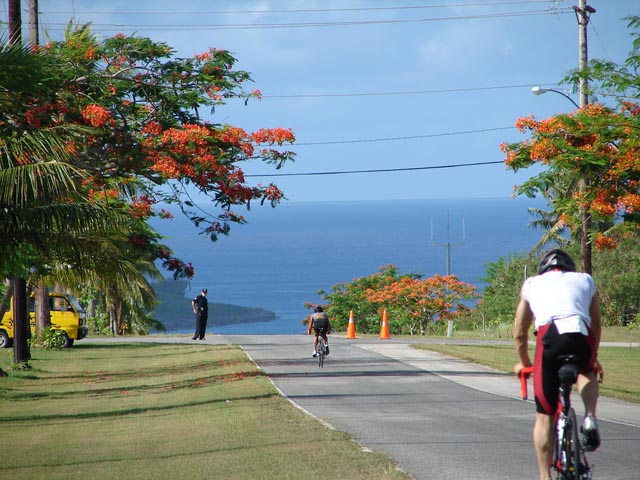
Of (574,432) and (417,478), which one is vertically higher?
(574,432)

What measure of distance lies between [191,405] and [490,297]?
1551 inches

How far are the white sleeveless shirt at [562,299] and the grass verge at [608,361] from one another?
34.6 ft

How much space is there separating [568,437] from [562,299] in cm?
93

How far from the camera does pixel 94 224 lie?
13.8 meters

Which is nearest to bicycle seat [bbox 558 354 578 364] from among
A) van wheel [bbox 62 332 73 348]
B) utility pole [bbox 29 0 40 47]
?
utility pole [bbox 29 0 40 47]

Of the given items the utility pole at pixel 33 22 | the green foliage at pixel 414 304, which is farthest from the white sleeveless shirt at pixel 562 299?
the green foliage at pixel 414 304

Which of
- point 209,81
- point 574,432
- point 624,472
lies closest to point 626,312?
point 209,81

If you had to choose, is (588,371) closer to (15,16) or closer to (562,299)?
(562,299)

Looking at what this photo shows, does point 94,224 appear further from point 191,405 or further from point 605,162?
point 605,162

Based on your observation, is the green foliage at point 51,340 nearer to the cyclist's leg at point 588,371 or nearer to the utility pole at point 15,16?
the utility pole at point 15,16

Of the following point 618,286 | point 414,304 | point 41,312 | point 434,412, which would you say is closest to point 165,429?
point 434,412

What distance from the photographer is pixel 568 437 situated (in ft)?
20.5

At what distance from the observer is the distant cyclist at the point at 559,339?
20.6ft

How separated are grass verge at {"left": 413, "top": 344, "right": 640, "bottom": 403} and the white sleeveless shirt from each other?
34.6 feet
